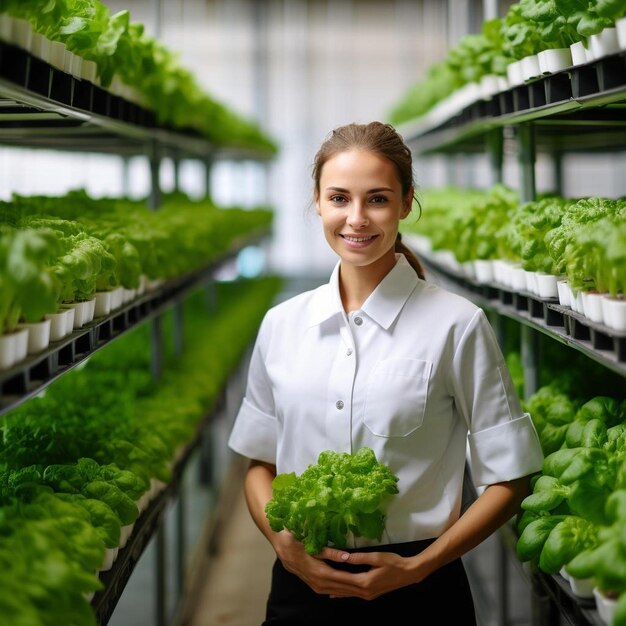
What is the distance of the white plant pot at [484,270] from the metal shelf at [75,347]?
3.88 feet

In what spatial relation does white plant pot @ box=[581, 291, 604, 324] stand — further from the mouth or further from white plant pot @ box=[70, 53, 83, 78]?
white plant pot @ box=[70, 53, 83, 78]

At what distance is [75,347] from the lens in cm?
229

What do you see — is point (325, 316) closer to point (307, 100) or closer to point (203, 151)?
point (203, 151)

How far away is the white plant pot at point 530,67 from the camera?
262cm

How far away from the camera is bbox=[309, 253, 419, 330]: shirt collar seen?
2246 mm

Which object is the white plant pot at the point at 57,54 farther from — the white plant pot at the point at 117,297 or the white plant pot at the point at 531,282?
the white plant pot at the point at 531,282

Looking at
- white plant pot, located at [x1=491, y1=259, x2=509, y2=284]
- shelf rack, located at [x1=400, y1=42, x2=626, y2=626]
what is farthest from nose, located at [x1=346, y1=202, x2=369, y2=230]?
white plant pot, located at [x1=491, y1=259, x2=509, y2=284]

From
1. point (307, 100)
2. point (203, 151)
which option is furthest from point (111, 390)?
point (307, 100)

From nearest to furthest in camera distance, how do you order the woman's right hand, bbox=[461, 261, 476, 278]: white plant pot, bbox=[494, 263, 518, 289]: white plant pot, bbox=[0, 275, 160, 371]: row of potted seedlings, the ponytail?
bbox=[0, 275, 160, 371]: row of potted seedlings → the woman's right hand → the ponytail → bbox=[494, 263, 518, 289]: white plant pot → bbox=[461, 261, 476, 278]: white plant pot

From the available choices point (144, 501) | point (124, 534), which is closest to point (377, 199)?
point (124, 534)

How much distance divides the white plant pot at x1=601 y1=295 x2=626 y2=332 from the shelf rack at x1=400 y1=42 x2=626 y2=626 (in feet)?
0.07

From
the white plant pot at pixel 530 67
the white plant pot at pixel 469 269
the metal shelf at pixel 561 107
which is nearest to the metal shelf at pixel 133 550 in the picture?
the white plant pot at pixel 469 269

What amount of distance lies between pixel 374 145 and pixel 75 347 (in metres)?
0.91

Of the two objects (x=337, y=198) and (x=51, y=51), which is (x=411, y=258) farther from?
(x=51, y=51)
